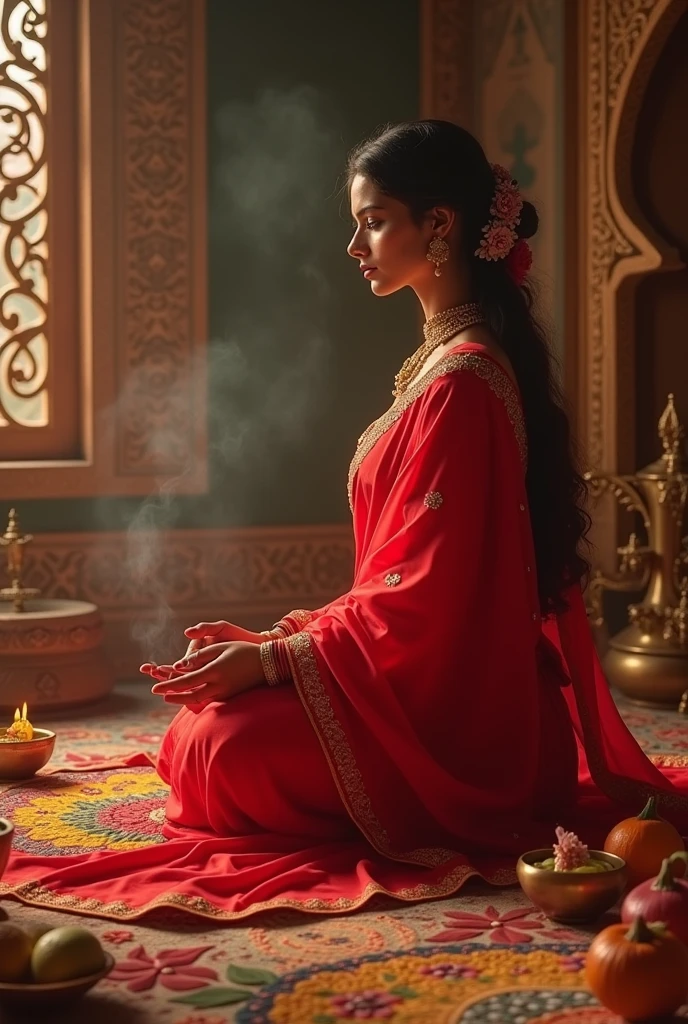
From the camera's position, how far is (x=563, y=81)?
5.10 meters

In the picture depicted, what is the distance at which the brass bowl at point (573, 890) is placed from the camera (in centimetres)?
242

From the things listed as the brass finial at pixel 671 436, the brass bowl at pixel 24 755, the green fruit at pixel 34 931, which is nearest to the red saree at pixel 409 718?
the green fruit at pixel 34 931

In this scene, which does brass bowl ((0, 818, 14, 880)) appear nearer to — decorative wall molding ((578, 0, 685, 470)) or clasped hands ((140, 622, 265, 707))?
clasped hands ((140, 622, 265, 707))

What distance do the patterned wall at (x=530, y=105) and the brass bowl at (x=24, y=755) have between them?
2482 mm

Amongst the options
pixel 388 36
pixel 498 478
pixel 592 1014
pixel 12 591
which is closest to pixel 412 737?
pixel 498 478

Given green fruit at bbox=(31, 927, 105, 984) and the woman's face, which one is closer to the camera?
green fruit at bbox=(31, 927, 105, 984)

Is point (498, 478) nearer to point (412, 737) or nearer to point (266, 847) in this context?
point (412, 737)

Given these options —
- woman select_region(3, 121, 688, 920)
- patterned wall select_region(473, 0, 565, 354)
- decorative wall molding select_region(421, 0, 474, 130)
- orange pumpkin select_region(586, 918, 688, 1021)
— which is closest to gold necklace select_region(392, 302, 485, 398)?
woman select_region(3, 121, 688, 920)

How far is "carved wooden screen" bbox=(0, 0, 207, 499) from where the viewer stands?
5.13m

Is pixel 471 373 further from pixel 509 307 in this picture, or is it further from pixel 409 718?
pixel 409 718

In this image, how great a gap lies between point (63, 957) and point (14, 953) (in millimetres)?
70

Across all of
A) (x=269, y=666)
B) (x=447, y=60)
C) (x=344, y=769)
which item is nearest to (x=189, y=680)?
(x=269, y=666)

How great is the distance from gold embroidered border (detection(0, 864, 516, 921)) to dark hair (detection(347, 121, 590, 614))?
0.70m

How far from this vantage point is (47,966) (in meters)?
2.05
